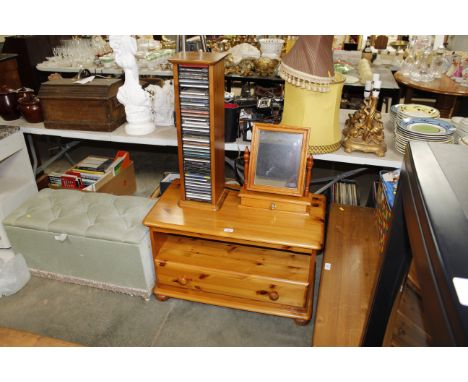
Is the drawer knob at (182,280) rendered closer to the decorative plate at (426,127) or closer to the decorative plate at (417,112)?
the decorative plate at (426,127)

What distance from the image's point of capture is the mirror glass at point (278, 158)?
174cm

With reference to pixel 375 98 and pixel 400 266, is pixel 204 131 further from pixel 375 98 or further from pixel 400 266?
pixel 400 266

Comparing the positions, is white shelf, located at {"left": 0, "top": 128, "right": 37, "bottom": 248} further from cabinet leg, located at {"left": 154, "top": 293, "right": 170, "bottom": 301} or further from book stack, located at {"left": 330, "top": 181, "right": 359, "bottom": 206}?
book stack, located at {"left": 330, "top": 181, "right": 359, "bottom": 206}

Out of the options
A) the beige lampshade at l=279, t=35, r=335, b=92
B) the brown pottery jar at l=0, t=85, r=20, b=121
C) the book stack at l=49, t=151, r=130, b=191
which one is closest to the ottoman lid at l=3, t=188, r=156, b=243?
the book stack at l=49, t=151, r=130, b=191

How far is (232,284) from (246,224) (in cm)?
32

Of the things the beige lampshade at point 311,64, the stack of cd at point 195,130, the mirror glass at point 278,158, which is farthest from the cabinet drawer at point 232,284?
the beige lampshade at point 311,64

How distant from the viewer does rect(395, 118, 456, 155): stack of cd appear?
1.73 metres

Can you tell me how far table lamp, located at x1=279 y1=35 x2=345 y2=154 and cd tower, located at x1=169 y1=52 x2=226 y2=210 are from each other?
33 cm

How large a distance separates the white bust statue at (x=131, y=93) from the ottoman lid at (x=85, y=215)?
42cm

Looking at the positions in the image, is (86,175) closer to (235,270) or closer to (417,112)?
(235,270)

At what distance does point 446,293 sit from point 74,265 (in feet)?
6.64

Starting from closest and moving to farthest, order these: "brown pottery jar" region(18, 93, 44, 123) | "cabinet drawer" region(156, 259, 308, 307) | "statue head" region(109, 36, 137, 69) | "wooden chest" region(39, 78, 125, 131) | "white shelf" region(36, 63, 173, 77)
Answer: "cabinet drawer" region(156, 259, 308, 307)
"statue head" region(109, 36, 137, 69)
"wooden chest" region(39, 78, 125, 131)
"brown pottery jar" region(18, 93, 44, 123)
"white shelf" region(36, 63, 173, 77)

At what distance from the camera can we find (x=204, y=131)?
1.68m

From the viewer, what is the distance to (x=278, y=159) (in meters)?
1.77
